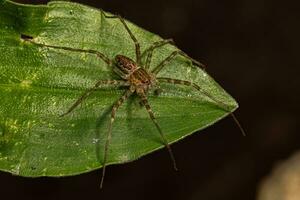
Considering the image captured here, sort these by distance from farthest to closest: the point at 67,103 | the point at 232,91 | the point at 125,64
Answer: the point at 232,91, the point at 125,64, the point at 67,103

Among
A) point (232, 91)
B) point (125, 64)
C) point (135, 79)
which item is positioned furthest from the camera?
point (232, 91)

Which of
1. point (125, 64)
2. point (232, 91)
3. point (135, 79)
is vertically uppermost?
point (125, 64)

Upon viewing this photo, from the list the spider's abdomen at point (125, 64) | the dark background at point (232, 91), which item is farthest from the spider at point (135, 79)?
the dark background at point (232, 91)

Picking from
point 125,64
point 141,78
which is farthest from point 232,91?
point 125,64

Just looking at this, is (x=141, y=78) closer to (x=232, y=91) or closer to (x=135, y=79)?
(x=135, y=79)

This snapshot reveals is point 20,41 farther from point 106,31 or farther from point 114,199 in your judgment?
point 114,199

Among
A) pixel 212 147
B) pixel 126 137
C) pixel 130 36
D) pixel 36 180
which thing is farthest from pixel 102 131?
pixel 212 147
